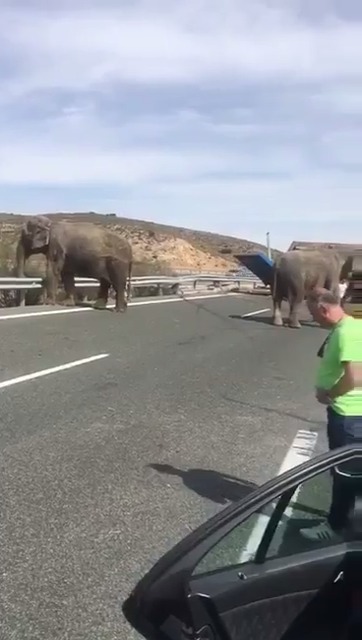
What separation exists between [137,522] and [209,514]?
54cm

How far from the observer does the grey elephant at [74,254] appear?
25656mm

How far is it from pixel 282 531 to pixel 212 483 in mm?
3936

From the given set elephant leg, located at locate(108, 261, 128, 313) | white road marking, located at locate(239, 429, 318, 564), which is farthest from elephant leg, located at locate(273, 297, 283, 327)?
white road marking, located at locate(239, 429, 318, 564)

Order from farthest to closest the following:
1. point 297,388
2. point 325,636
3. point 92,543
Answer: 1. point 297,388
2. point 92,543
3. point 325,636

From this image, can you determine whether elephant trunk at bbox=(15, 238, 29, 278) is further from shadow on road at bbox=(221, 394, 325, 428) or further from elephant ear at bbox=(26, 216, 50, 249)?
shadow on road at bbox=(221, 394, 325, 428)

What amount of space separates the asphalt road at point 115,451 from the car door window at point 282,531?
1.29 meters

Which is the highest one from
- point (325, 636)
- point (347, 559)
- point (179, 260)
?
point (347, 559)

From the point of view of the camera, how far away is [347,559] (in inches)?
148

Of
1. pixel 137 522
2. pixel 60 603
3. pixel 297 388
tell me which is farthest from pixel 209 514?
Answer: pixel 297 388

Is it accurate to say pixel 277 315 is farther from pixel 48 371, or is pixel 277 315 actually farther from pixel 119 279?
pixel 48 371

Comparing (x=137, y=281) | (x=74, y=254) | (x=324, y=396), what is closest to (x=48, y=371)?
(x=324, y=396)

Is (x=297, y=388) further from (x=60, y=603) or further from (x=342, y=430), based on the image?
(x=60, y=603)

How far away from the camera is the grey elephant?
84.2ft

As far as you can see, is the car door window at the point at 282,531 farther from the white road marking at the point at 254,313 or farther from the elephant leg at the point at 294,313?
the white road marking at the point at 254,313
